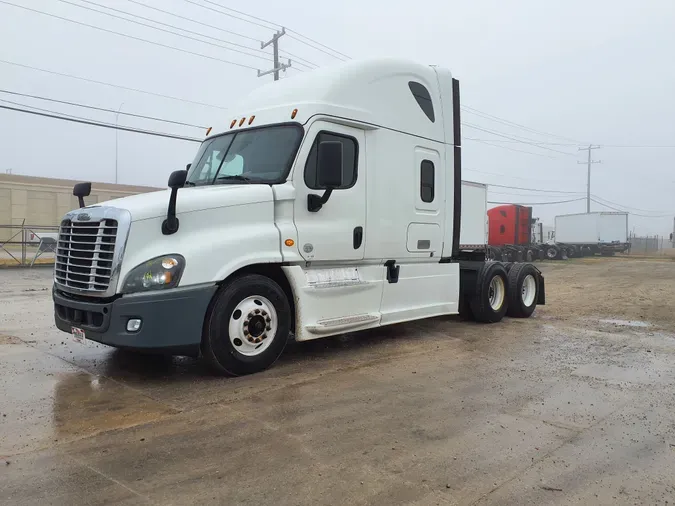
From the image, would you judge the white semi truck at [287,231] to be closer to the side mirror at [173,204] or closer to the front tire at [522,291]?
the side mirror at [173,204]

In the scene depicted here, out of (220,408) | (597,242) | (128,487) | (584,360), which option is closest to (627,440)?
(584,360)

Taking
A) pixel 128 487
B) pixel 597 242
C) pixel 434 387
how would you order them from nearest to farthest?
pixel 128 487 < pixel 434 387 < pixel 597 242

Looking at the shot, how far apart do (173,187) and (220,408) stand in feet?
6.76

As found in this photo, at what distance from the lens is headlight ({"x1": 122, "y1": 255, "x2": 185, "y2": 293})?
4.92 meters

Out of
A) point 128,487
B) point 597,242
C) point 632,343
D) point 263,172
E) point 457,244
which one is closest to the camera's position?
point 128,487

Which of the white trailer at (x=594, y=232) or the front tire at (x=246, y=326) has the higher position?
the white trailer at (x=594, y=232)

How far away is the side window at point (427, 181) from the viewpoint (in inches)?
299

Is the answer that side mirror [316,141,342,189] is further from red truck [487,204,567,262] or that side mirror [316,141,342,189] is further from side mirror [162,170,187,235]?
red truck [487,204,567,262]

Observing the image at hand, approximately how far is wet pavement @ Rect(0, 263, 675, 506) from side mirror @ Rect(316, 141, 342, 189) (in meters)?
2.12

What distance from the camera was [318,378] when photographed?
558 centimetres

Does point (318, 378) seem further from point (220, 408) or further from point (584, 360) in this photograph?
point (584, 360)

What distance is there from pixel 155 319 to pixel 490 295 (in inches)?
244

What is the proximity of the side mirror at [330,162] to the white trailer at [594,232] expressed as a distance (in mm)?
44284

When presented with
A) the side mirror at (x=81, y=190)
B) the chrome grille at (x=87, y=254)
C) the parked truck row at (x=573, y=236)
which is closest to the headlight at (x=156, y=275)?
the chrome grille at (x=87, y=254)
